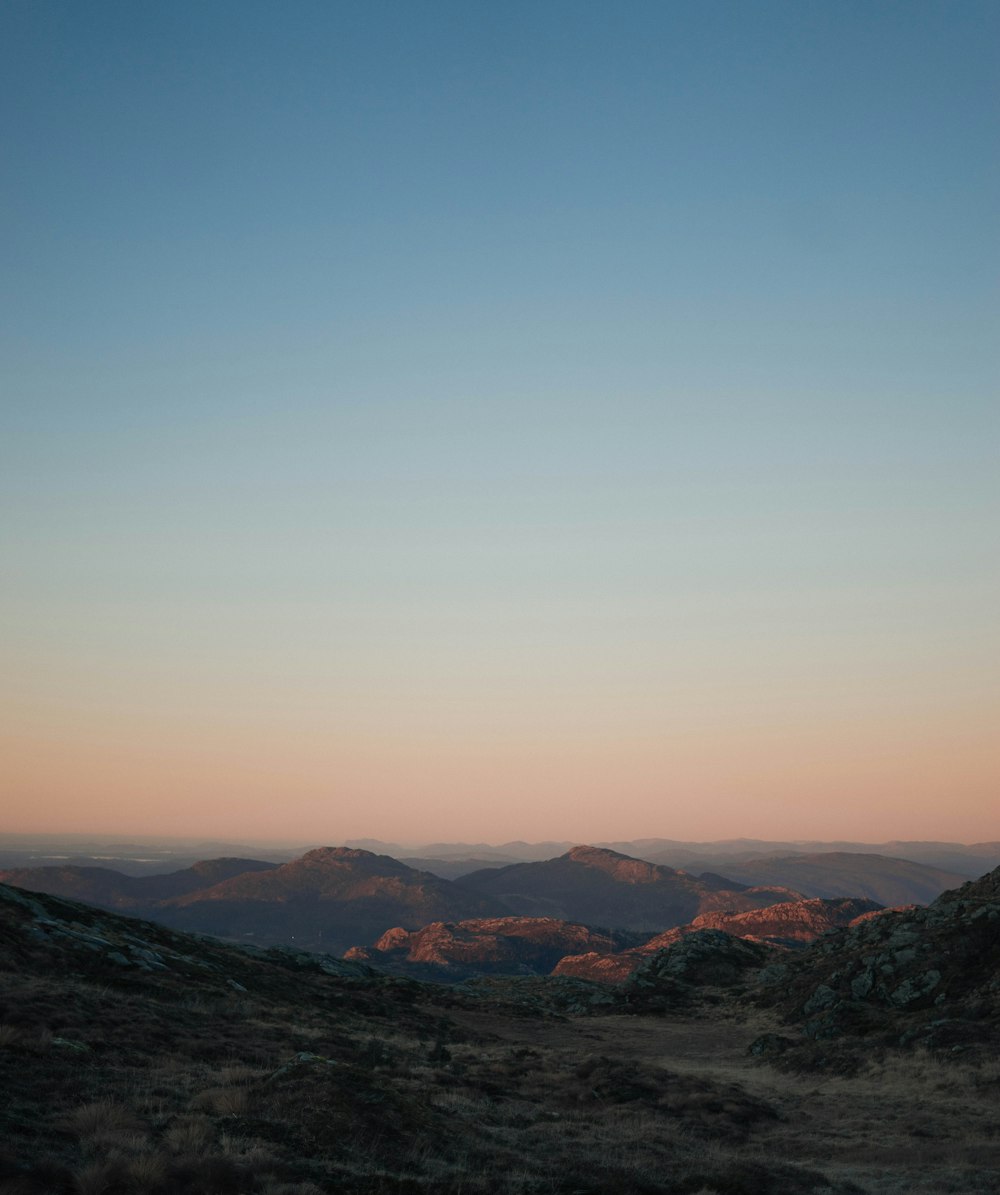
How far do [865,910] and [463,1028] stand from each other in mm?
141405

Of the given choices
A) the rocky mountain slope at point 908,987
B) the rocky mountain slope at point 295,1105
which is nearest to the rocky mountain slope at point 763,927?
the rocky mountain slope at point 908,987

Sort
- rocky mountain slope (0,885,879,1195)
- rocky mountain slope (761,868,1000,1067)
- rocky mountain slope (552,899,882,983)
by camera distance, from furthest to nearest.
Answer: rocky mountain slope (552,899,882,983)
rocky mountain slope (761,868,1000,1067)
rocky mountain slope (0,885,879,1195)

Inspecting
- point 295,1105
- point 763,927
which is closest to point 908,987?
point 295,1105

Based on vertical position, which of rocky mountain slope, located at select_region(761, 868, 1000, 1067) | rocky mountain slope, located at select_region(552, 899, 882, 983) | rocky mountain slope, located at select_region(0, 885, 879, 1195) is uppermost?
rocky mountain slope, located at select_region(0, 885, 879, 1195)

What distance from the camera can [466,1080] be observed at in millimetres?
27422

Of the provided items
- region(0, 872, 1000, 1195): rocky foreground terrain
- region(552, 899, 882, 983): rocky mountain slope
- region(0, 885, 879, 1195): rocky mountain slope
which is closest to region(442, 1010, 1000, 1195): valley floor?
region(0, 872, 1000, 1195): rocky foreground terrain

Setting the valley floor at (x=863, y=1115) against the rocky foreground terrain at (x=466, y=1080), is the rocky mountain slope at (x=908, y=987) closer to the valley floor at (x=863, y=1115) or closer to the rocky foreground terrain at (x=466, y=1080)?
the rocky foreground terrain at (x=466, y=1080)

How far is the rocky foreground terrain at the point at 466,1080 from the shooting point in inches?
579

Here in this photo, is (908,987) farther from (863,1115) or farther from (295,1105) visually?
(295,1105)

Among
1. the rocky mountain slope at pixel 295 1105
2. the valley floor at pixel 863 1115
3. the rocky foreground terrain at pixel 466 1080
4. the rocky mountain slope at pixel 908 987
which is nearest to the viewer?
the rocky mountain slope at pixel 295 1105

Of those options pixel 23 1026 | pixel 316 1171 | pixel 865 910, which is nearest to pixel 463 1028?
pixel 23 1026

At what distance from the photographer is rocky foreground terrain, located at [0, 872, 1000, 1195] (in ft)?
48.3

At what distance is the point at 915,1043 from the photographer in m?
38.4

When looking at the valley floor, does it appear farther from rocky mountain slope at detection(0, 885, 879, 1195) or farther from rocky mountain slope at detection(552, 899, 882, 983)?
rocky mountain slope at detection(552, 899, 882, 983)
